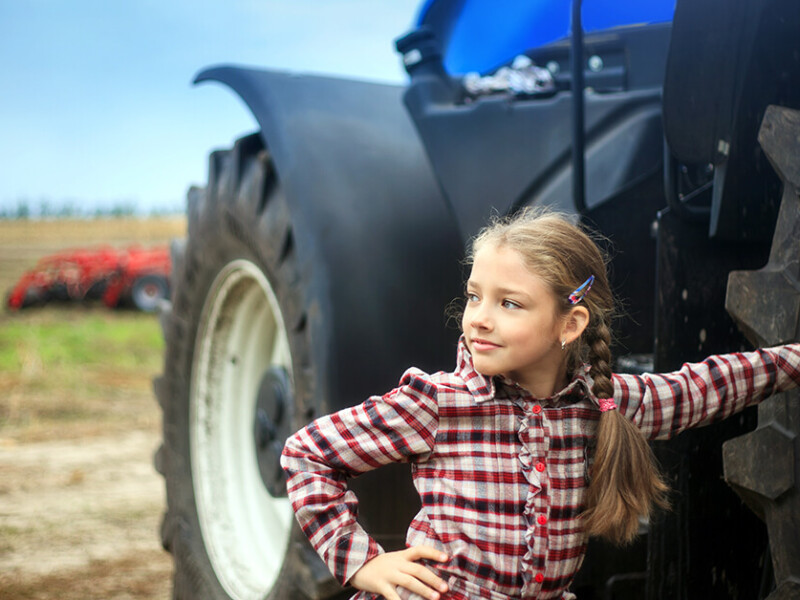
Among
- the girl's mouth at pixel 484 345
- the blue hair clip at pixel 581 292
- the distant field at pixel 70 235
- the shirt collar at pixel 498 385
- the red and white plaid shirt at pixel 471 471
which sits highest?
the blue hair clip at pixel 581 292

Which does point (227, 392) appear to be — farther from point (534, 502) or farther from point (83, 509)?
point (534, 502)

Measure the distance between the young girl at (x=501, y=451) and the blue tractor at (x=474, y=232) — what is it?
6.9 inches

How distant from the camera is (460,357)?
1391 mm

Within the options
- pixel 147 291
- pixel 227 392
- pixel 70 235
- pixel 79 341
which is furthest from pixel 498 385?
pixel 70 235

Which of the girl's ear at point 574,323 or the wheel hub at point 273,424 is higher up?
the girl's ear at point 574,323

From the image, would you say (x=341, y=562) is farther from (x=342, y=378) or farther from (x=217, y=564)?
(x=217, y=564)

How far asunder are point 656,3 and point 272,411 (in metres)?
1.27

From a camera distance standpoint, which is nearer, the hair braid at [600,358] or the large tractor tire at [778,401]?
the large tractor tire at [778,401]

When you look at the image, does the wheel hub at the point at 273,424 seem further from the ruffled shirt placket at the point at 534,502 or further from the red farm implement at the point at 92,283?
the red farm implement at the point at 92,283

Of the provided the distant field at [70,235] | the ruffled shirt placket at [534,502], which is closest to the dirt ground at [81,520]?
the ruffled shirt placket at [534,502]

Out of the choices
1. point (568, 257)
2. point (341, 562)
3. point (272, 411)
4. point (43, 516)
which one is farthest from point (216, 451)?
point (568, 257)

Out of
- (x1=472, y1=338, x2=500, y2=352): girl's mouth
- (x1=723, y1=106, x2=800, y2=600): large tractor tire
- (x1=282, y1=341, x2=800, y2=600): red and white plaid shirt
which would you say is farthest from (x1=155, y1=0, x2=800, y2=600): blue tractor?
(x1=472, y1=338, x2=500, y2=352): girl's mouth

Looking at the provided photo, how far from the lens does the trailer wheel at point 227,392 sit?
2.28 m

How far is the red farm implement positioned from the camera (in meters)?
11.0
